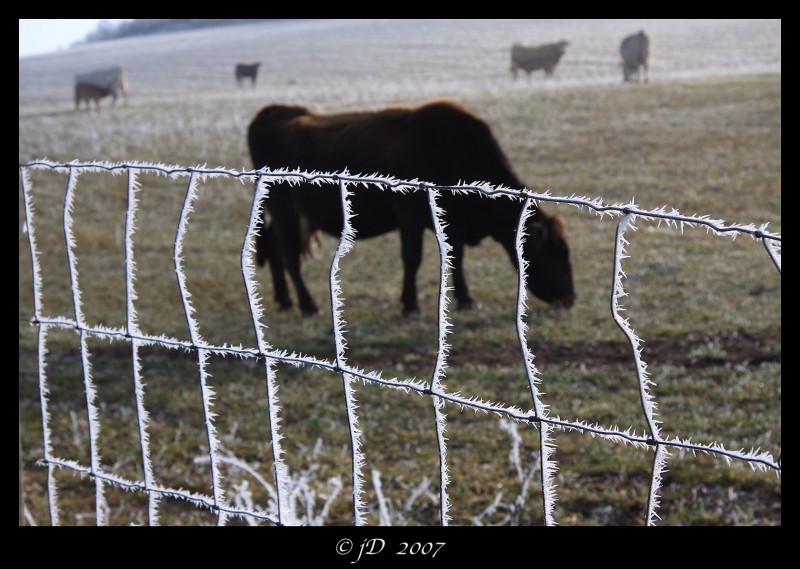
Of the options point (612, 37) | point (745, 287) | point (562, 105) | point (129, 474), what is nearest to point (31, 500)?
point (129, 474)

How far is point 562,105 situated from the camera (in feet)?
72.3

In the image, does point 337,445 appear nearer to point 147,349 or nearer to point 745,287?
point 147,349

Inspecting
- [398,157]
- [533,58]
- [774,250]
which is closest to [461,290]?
[398,157]

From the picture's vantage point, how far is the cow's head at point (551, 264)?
26.1ft

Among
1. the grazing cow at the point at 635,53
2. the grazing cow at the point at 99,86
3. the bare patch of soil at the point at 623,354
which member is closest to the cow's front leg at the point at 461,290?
the bare patch of soil at the point at 623,354

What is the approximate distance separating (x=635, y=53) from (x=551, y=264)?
26.3 metres

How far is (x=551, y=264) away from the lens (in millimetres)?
8008

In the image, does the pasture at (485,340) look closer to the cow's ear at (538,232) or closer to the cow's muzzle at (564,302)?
the cow's muzzle at (564,302)

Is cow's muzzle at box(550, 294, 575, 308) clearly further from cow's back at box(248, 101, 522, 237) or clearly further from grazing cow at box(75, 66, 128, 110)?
grazing cow at box(75, 66, 128, 110)

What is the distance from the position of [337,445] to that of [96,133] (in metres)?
20.6

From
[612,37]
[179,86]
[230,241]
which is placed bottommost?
[230,241]

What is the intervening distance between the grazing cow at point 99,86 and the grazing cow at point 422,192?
82.4ft

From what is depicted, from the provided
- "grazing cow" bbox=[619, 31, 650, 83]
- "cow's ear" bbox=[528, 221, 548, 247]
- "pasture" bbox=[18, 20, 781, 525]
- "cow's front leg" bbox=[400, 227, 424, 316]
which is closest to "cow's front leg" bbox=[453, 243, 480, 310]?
"pasture" bbox=[18, 20, 781, 525]

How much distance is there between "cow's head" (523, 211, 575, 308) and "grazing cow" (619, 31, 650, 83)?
23531mm
